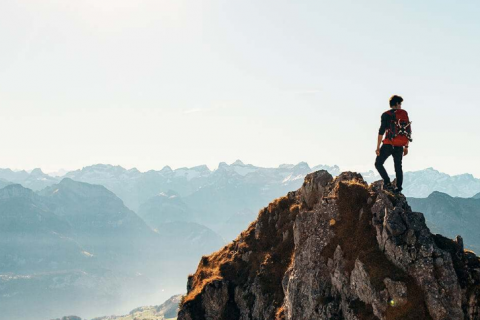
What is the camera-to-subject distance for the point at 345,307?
2484 cm

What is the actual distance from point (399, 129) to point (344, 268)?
10.2 meters

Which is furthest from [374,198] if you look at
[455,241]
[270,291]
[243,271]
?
[243,271]

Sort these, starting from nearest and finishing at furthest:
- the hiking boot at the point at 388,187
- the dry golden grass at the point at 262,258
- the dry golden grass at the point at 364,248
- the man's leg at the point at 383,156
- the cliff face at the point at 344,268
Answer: the dry golden grass at the point at 364,248
the cliff face at the point at 344,268
the man's leg at the point at 383,156
the hiking boot at the point at 388,187
the dry golden grass at the point at 262,258

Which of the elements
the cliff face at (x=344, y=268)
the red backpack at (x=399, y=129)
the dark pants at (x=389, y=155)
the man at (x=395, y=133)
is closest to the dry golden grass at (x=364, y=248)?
the cliff face at (x=344, y=268)

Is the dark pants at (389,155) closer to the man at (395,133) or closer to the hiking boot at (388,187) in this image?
the man at (395,133)

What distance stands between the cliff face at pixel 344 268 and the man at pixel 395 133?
8.37ft

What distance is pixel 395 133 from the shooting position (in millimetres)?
26828

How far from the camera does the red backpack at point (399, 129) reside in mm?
26844

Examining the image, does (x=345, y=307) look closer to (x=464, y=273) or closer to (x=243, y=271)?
(x=464, y=273)

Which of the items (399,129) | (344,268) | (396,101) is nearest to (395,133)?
(399,129)

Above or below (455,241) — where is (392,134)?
above

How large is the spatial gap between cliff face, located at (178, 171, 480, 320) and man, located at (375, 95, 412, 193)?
2551 mm

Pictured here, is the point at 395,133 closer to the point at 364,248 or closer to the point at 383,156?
the point at 383,156

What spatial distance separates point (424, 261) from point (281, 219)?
1829 centimetres
